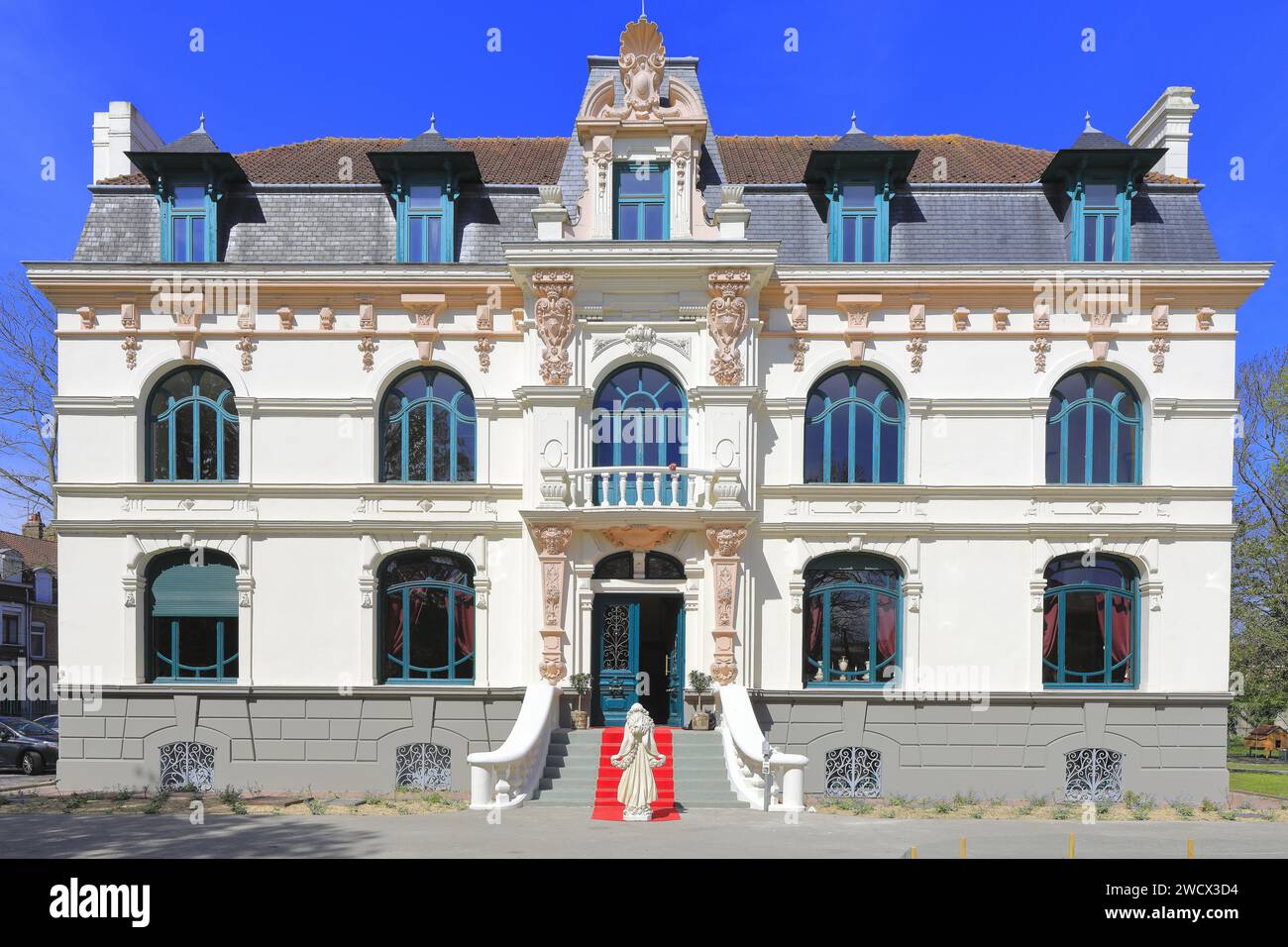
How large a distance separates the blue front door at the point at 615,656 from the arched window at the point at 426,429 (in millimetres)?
4050

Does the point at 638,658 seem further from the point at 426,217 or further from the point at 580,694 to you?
the point at 426,217

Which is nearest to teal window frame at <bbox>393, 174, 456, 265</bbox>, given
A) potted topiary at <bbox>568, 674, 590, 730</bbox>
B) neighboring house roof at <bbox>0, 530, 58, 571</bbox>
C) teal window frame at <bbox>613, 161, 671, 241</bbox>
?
teal window frame at <bbox>613, 161, 671, 241</bbox>

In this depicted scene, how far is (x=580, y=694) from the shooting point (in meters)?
20.0

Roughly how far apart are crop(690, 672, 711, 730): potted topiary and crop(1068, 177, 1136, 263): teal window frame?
11.2 meters

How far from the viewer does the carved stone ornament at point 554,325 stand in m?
20.5

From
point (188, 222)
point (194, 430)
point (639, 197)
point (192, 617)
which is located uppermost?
point (639, 197)

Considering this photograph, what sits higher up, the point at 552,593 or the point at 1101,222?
the point at 1101,222

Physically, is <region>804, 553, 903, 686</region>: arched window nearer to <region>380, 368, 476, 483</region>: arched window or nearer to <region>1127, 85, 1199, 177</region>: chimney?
<region>380, 368, 476, 483</region>: arched window

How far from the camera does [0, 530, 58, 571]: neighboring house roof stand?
167ft

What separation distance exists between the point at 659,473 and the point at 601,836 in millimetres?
7465

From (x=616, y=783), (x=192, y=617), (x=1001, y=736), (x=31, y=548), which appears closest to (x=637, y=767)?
(x=616, y=783)

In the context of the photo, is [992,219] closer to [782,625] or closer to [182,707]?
[782,625]

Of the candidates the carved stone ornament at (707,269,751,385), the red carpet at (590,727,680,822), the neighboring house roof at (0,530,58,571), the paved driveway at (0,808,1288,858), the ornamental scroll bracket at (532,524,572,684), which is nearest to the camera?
the paved driveway at (0,808,1288,858)

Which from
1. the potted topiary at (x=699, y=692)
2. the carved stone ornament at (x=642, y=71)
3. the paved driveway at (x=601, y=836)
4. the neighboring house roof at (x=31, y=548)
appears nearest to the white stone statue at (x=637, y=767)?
the paved driveway at (x=601, y=836)
